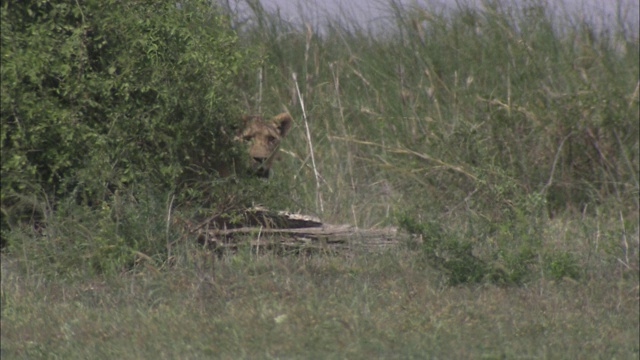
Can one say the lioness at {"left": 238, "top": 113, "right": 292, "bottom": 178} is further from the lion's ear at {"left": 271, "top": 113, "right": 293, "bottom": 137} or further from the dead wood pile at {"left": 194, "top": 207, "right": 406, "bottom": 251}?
the dead wood pile at {"left": 194, "top": 207, "right": 406, "bottom": 251}

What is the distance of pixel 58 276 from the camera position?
689cm

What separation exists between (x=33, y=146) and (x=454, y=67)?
5.05 m

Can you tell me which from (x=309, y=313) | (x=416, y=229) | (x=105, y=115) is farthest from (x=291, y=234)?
(x=309, y=313)

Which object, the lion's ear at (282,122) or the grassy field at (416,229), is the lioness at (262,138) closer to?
the lion's ear at (282,122)

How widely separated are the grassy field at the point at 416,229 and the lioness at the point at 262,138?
37 centimetres

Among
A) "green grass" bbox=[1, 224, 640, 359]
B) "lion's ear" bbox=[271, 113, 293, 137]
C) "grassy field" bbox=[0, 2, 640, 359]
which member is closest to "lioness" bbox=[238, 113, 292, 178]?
"lion's ear" bbox=[271, 113, 293, 137]

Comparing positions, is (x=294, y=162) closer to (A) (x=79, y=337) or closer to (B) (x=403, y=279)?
(B) (x=403, y=279)

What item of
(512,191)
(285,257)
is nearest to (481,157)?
(512,191)

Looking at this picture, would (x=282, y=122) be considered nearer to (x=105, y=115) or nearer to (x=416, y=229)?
(x=105, y=115)

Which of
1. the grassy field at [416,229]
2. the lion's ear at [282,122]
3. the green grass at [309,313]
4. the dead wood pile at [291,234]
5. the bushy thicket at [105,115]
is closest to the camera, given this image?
the green grass at [309,313]

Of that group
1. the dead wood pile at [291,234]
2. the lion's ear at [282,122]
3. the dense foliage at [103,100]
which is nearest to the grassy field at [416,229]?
the dead wood pile at [291,234]

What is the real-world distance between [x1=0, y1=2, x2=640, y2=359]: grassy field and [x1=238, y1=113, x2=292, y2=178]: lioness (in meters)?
0.37

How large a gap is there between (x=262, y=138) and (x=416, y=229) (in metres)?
2.27

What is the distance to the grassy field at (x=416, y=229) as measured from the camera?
5410mm
